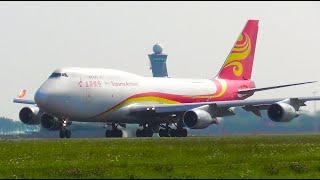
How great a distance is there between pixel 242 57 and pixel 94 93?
22.4 metres

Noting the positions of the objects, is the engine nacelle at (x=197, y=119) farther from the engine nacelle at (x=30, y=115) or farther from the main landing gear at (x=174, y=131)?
the engine nacelle at (x=30, y=115)

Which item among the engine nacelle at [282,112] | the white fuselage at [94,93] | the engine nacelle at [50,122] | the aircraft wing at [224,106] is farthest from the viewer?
the engine nacelle at [50,122]

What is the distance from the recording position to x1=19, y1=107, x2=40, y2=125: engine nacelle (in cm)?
6906

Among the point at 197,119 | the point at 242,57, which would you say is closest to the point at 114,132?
the point at 197,119

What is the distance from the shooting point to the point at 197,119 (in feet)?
209

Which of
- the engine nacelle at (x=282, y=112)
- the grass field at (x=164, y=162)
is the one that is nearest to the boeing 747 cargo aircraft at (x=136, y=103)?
the engine nacelle at (x=282, y=112)

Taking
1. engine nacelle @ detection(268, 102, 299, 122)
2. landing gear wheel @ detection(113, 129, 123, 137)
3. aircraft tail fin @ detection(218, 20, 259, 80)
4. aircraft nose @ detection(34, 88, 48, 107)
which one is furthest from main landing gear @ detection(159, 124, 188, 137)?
aircraft nose @ detection(34, 88, 48, 107)

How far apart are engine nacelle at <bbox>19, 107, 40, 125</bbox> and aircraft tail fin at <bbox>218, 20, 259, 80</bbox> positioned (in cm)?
2067

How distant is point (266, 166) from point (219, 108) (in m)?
38.4

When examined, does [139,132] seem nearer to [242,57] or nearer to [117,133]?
[117,133]

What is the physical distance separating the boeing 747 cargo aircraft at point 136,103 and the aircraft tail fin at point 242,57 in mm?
3270

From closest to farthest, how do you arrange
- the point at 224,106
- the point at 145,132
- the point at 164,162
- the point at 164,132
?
the point at 164,162, the point at 224,106, the point at 164,132, the point at 145,132

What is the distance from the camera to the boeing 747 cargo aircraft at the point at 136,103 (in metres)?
63.3

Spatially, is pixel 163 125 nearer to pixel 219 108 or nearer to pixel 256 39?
pixel 219 108
